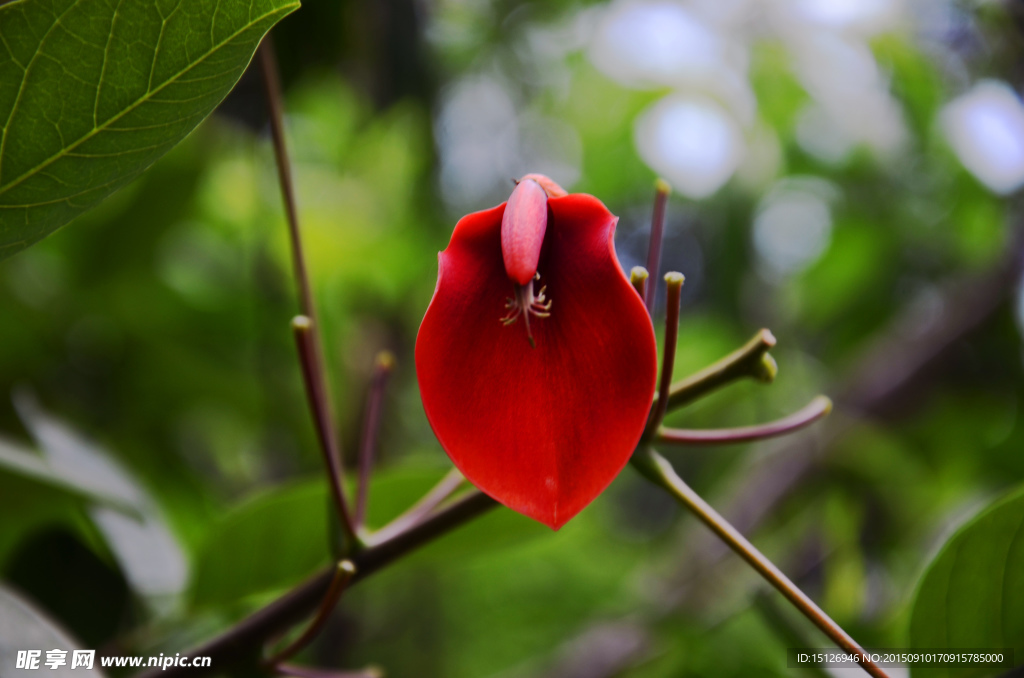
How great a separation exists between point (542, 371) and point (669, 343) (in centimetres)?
5

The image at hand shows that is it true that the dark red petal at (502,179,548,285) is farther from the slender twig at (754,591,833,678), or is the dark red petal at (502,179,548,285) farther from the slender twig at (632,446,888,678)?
the slender twig at (754,591,833,678)

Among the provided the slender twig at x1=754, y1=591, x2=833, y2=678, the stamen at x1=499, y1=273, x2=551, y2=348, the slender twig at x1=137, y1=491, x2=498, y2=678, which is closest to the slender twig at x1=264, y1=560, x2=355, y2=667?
the slender twig at x1=137, y1=491, x2=498, y2=678

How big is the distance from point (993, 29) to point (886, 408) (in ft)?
2.15

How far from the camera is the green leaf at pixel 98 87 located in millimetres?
211

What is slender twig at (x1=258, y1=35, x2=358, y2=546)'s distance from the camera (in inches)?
11.2

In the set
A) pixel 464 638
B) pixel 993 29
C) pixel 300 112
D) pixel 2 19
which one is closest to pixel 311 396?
pixel 2 19

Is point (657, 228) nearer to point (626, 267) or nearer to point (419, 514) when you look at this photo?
point (419, 514)

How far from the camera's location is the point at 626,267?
1.02m

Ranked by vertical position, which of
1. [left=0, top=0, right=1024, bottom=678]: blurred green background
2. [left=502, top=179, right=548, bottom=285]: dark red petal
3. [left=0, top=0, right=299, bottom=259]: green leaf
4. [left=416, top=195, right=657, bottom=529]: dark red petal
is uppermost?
[left=0, top=0, right=299, bottom=259]: green leaf

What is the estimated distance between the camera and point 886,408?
1049 millimetres

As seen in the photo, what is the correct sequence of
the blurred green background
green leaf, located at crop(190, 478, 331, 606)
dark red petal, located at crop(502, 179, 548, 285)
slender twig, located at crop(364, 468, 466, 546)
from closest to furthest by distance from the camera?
dark red petal, located at crop(502, 179, 548, 285) < slender twig, located at crop(364, 468, 466, 546) < green leaf, located at crop(190, 478, 331, 606) < the blurred green background

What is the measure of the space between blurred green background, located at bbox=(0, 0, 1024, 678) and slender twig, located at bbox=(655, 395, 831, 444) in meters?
0.36

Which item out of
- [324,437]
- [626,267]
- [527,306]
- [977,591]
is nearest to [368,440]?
[324,437]

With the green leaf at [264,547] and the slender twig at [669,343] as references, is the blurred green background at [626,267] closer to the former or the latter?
the green leaf at [264,547]
